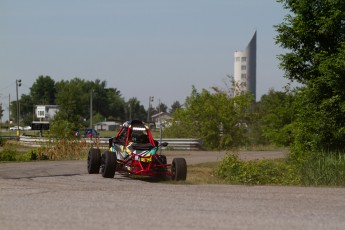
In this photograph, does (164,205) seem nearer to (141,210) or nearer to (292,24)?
(141,210)

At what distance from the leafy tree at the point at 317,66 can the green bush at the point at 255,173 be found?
71.8 inches

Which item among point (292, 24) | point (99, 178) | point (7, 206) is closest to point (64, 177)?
point (99, 178)

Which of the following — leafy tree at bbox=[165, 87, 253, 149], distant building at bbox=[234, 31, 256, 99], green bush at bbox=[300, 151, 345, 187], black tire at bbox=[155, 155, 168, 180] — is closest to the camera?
green bush at bbox=[300, 151, 345, 187]

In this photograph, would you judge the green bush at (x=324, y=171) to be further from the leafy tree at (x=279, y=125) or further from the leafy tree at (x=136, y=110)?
Answer: the leafy tree at (x=136, y=110)

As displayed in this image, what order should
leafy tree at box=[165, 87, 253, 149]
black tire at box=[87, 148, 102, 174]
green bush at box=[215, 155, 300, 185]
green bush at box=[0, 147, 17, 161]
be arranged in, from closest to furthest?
green bush at box=[215, 155, 300, 185], black tire at box=[87, 148, 102, 174], green bush at box=[0, 147, 17, 161], leafy tree at box=[165, 87, 253, 149]

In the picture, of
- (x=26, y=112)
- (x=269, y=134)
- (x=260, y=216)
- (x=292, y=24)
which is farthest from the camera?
(x=26, y=112)

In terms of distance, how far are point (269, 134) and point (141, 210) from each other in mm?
30960

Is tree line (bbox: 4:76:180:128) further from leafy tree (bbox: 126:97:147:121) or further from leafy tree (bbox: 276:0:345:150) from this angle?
leafy tree (bbox: 276:0:345:150)

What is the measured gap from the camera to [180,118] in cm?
4700

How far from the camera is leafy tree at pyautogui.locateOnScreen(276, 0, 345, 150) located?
1886cm

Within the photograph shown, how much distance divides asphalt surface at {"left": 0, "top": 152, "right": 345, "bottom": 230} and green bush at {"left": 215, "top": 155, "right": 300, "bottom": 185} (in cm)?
363

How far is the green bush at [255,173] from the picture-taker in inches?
685

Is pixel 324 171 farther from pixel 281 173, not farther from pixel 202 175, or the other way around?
pixel 202 175

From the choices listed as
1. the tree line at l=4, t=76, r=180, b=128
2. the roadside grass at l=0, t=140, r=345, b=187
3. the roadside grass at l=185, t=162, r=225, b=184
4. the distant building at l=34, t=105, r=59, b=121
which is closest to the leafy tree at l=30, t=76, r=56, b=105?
the tree line at l=4, t=76, r=180, b=128
